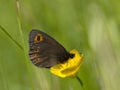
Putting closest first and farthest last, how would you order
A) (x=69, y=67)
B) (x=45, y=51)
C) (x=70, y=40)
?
(x=69, y=67)
(x=45, y=51)
(x=70, y=40)

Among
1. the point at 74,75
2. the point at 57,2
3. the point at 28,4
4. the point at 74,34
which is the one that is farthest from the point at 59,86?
the point at 28,4

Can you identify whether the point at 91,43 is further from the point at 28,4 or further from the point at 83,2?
the point at 28,4

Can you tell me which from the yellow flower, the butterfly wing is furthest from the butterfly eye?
the yellow flower

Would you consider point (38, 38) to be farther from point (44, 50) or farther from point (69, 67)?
point (69, 67)

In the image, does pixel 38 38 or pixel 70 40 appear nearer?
pixel 38 38

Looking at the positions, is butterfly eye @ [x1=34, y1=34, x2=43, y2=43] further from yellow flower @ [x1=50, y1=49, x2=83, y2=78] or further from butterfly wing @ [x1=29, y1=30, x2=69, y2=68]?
yellow flower @ [x1=50, y1=49, x2=83, y2=78]

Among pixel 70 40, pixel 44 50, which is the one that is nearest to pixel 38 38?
pixel 44 50

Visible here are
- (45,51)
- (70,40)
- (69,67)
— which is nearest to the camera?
(69,67)
